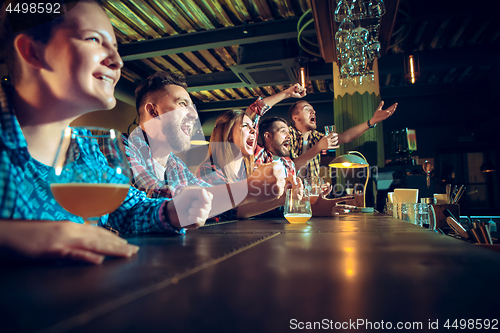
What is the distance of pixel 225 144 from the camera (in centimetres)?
232

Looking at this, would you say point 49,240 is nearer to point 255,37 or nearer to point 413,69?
point 413,69

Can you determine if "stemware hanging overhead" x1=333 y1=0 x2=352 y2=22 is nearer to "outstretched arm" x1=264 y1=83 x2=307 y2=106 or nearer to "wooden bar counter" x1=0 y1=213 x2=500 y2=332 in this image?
"outstretched arm" x1=264 y1=83 x2=307 y2=106

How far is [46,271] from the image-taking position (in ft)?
1.26

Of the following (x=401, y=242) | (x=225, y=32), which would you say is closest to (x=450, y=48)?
(x=225, y=32)

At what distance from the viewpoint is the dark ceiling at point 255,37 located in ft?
12.4

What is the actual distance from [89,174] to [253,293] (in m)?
0.34

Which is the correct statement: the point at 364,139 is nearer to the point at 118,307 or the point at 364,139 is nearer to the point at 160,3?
the point at 160,3

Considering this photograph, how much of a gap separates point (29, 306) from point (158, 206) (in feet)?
2.12

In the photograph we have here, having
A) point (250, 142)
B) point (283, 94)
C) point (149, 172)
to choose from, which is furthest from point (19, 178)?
point (283, 94)

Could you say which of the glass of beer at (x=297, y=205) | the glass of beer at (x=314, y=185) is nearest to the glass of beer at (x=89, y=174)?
the glass of beer at (x=297, y=205)

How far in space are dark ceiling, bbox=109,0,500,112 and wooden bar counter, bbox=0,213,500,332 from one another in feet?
8.85

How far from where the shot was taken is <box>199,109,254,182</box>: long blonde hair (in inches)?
90.4

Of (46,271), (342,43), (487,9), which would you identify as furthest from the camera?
(487,9)

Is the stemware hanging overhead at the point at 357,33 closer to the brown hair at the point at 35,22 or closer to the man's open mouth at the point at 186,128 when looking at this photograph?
the man's open mouth at the point at 186,128
